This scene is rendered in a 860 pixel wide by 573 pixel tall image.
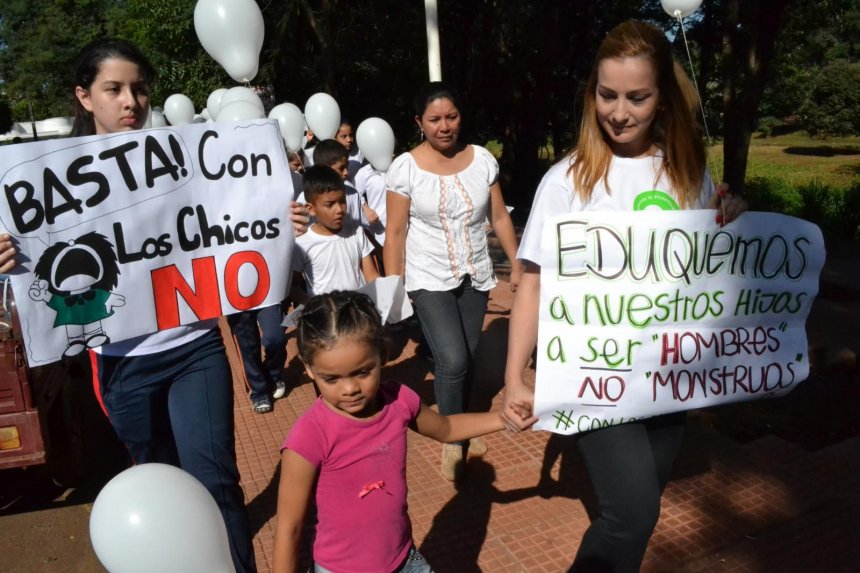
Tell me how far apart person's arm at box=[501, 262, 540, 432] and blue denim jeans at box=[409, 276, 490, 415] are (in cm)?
125

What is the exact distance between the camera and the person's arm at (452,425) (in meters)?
2.34

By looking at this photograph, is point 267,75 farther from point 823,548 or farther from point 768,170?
point 823,548

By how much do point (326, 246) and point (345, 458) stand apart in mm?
2470

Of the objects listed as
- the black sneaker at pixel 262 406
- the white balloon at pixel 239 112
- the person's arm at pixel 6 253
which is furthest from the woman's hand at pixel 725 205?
the black sneaker at pixel 262 406

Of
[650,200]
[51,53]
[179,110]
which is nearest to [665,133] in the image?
[650,200]

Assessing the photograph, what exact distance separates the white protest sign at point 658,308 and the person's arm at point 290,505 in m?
0.79

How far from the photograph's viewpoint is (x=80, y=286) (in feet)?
8.71

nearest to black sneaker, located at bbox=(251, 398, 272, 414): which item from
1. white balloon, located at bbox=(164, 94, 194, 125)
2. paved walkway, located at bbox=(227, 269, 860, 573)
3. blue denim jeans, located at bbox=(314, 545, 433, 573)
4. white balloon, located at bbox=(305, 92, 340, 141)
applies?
paved walkway, located at bbox=(227, 269, 860, 573)

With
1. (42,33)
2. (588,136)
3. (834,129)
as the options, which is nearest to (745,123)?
(588,136)

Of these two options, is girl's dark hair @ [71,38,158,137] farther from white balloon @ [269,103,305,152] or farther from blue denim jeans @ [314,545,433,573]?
white balloon @ [269,103,305,152]

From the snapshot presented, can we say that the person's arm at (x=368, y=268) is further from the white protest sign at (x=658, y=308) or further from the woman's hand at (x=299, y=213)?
the white protest sign at (x=658, y=308)

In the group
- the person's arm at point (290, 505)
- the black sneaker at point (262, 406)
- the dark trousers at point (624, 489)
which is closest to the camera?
the person's arm at point (290, 505)

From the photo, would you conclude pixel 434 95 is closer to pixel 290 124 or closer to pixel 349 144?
pixel 290 124

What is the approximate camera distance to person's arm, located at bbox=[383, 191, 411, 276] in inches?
157
